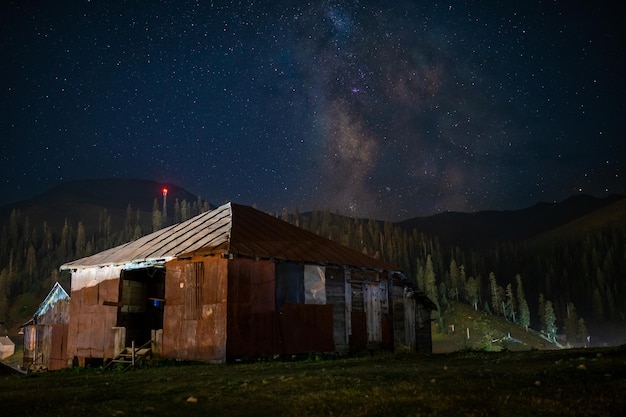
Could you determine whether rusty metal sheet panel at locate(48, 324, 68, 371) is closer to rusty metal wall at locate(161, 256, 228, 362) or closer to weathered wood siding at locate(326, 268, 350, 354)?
rusty metal wall at locate(161, 256, 228, 362)

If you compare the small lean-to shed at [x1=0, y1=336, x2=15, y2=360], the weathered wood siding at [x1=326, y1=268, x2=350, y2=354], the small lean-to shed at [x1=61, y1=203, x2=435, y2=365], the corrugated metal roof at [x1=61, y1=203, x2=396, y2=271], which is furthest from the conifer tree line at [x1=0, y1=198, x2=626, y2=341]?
the weathered wood siding at [x1=326, y1=268, x2=350, y2=354]

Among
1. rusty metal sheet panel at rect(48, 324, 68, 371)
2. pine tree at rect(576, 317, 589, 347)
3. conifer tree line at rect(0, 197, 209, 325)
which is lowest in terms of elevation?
pine tree at rect(576, 317, 589, 347)

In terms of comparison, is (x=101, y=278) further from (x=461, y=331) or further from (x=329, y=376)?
(x=461, y=331)

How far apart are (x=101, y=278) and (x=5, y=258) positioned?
16463 cm

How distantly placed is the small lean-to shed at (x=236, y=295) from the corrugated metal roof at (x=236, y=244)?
8cm

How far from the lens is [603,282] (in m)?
164

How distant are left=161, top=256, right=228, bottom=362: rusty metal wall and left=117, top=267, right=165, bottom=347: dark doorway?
4.21 metres

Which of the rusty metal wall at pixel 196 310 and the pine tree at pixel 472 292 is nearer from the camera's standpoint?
the rusty metal wall at pixel 196 310

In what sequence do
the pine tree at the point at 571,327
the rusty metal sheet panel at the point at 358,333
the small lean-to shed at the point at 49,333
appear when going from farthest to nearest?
the pine tree at the point at 571,327, the small lean-to shed at the point at 49,333, the rusty metal sheet panel at the point at 358,333

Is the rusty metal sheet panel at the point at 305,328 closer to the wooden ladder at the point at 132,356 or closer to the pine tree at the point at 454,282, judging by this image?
the wooden ladder at the point at 132,356

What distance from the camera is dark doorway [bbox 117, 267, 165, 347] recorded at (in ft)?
90.1

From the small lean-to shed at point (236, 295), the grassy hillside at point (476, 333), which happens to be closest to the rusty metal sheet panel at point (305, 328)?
the small lean-to shed at point (236, 295)

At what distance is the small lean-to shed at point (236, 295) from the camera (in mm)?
22094

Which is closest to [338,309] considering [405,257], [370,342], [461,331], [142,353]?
[370,342]
